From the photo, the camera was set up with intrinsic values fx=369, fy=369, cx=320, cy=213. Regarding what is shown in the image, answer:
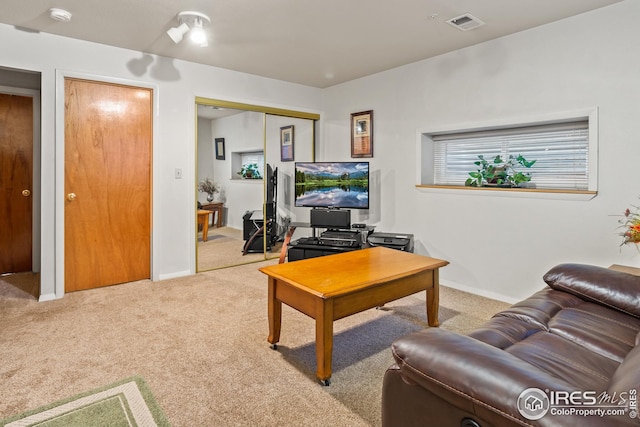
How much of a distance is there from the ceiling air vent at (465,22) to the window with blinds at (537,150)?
1026mm

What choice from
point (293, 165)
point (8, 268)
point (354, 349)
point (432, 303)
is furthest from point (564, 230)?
point (8, 268)

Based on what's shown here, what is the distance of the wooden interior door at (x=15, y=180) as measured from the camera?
4125 millimetres

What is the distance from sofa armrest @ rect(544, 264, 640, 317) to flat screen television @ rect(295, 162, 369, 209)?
241 cm

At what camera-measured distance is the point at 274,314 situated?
2.42 metres

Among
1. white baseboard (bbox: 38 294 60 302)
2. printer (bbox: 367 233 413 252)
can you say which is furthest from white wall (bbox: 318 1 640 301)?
white baseboard (bbox: 38 294 60 302)

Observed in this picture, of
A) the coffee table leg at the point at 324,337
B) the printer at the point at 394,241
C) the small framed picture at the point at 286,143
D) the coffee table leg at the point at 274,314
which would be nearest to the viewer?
the coffee table leg at the point at 324,337

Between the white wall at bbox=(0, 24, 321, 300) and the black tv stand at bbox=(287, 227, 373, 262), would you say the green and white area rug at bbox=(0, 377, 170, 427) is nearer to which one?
the white wall at bbox=(0, 24, 321, 300)

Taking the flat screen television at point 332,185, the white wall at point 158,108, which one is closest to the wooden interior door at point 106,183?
the white wall at point 158,108

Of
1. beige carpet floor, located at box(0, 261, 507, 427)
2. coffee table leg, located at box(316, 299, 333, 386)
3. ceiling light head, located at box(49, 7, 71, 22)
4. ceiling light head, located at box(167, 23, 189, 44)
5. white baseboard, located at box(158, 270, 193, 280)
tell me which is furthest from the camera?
white baseboard, located at box(158, 270, 193, 280)

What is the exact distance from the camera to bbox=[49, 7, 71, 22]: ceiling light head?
2855mm

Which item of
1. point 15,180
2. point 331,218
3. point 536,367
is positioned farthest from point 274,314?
point 15,180

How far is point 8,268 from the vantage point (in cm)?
428

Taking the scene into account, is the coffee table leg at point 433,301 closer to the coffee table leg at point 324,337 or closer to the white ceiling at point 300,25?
the coffee table leg at point 324,337

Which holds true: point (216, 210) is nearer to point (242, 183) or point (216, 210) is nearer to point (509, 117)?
point (242, 183)
